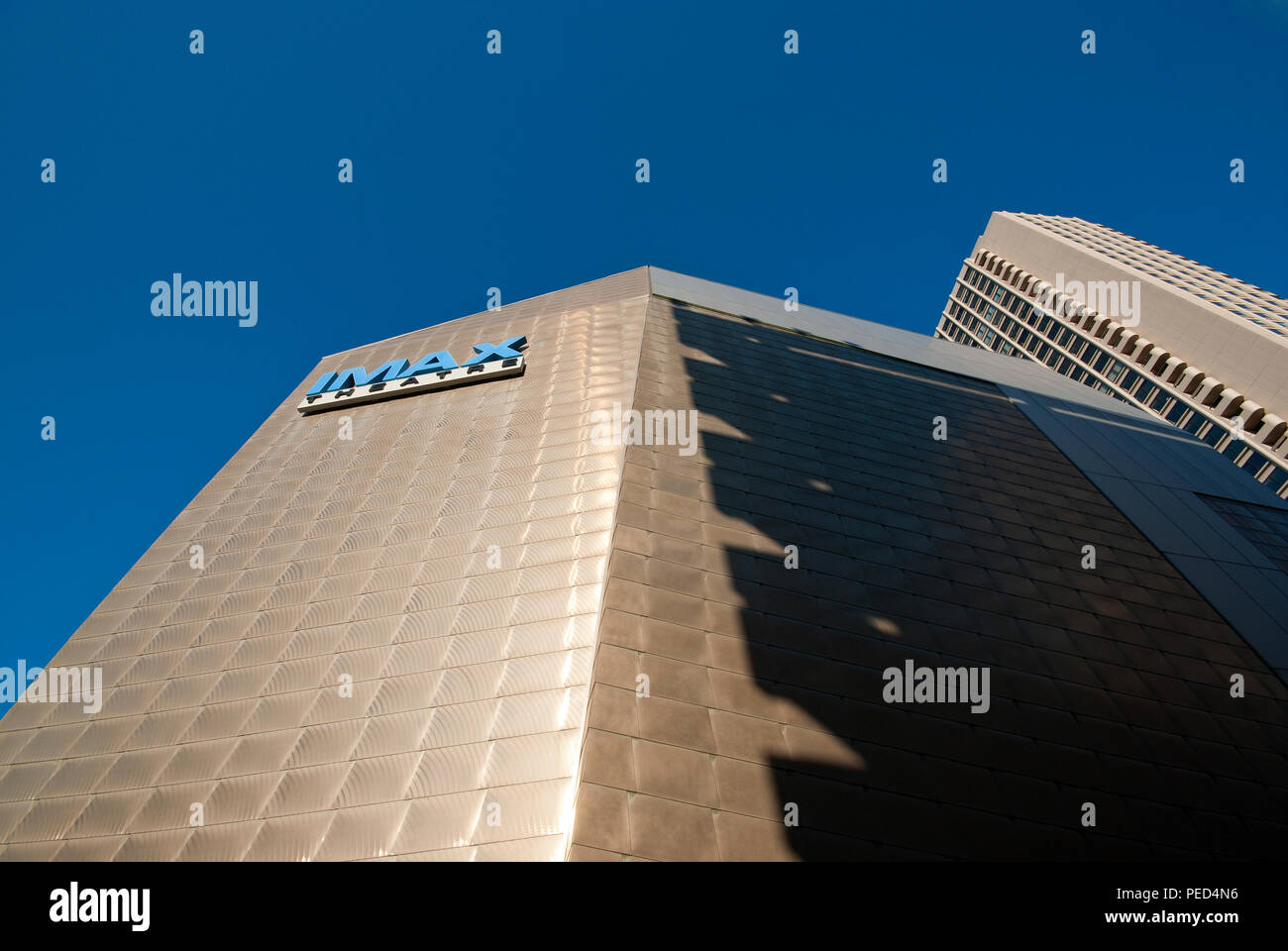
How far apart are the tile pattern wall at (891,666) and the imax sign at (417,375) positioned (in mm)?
7661

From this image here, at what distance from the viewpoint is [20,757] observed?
12.9 m

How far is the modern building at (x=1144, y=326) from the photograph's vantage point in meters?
53.8

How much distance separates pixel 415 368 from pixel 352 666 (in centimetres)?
1590

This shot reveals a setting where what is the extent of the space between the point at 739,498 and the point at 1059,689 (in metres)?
7.98

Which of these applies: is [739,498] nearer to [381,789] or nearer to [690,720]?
[690,720]
